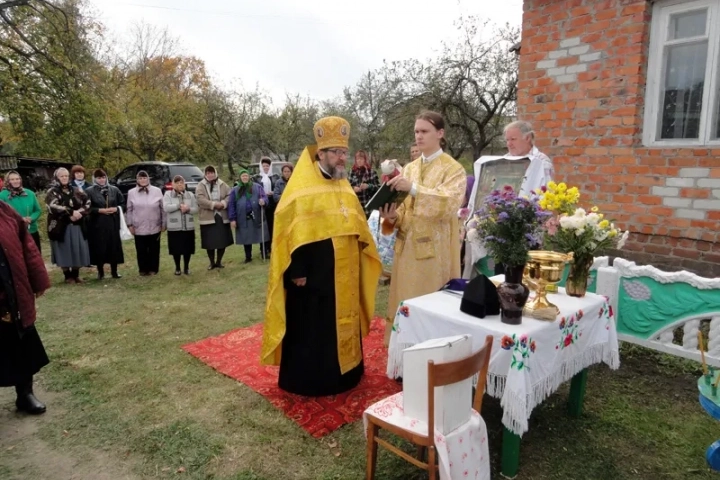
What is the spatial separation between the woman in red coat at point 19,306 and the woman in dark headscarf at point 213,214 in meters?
5.04

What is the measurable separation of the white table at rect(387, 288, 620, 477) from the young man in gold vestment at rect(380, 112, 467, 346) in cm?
68

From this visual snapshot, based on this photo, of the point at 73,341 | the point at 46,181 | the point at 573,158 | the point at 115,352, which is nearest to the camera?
the point at 115,352

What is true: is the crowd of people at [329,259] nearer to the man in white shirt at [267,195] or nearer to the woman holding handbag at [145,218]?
Result: the woman holding handbag at [145,218]

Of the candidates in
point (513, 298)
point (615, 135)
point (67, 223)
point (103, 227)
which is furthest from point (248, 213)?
point (513, 298)

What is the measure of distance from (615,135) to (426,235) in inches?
108

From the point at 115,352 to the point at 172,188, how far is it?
406 centimetres

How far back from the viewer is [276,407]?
11.9 ft

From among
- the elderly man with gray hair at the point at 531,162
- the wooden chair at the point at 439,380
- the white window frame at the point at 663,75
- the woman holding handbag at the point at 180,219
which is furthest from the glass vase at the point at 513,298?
the woman holding handbag at the point at 180,219

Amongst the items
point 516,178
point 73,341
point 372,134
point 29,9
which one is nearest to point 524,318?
point 516,178

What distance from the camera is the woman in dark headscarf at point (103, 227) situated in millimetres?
7844

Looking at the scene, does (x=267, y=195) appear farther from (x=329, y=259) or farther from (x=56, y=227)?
(x=329, y=259)

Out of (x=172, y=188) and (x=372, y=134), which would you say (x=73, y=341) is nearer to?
(x=172, y=188)

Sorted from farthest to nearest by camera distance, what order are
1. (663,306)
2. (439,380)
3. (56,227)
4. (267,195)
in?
1. (267,195)
2. (56,227)
3. (663,306)
4. (439,380)

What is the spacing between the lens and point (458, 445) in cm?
231
